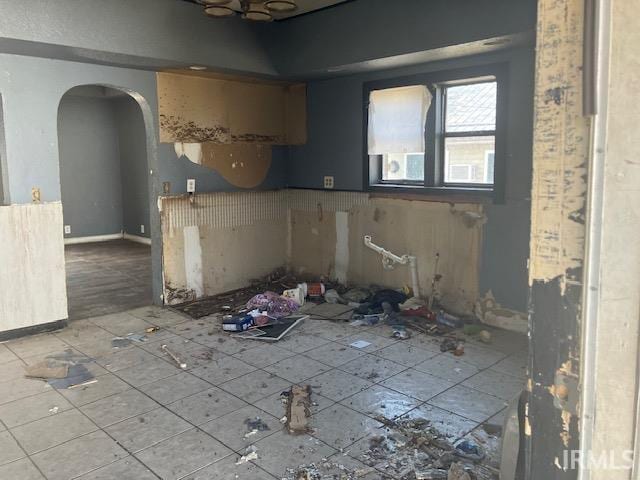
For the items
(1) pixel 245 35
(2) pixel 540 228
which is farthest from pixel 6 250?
(2) pixel 540 228

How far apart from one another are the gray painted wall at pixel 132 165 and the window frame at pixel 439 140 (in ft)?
14.2

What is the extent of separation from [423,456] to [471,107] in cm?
311

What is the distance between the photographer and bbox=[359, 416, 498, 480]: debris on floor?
2371mm

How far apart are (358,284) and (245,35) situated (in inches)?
110

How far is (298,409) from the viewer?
115 inches

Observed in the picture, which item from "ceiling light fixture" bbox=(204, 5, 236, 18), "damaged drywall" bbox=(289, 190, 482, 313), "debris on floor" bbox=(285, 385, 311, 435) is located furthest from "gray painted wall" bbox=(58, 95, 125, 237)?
"debris on floor" bbox=(285, 385, 311, 435)

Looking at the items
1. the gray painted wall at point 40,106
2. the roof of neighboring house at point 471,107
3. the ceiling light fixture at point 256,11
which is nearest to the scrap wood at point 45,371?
the gray painted wall at point 40,106

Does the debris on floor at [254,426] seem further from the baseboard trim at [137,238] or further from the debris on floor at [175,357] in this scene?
the baseboard trim at [137,238]

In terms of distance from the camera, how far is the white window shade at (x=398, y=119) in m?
4.71

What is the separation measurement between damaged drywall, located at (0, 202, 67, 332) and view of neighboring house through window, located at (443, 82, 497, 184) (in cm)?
353

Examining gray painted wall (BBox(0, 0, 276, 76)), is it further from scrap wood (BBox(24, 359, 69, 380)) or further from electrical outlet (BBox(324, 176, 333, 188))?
scrap wood (BBox(24, 359, 69, 380))

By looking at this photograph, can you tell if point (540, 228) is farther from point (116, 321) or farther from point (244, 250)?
point (244, 250)

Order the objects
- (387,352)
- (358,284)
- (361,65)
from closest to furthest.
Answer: (387,352) → (361,65) → (358,284)

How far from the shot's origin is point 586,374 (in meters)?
1.33
